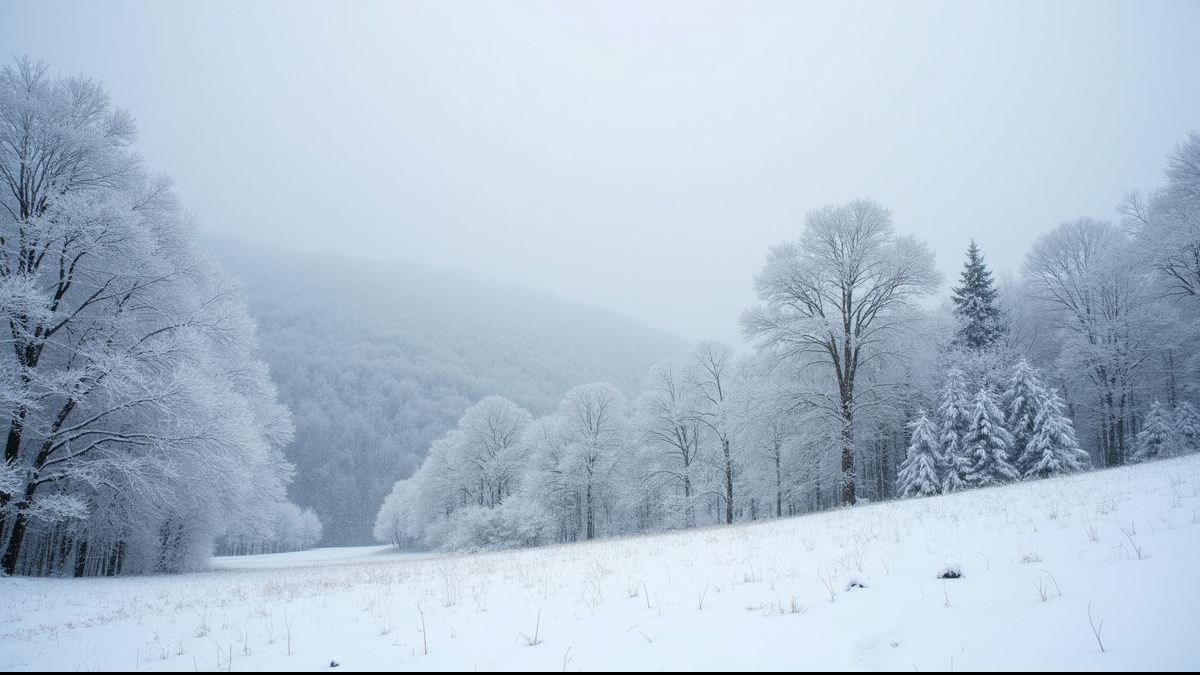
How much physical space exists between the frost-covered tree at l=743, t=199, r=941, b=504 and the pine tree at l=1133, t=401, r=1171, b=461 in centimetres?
1514

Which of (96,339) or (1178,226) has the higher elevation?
(1178,226)

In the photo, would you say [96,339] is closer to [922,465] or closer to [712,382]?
[712,382]

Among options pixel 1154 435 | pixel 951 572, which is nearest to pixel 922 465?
pixel 1154 435

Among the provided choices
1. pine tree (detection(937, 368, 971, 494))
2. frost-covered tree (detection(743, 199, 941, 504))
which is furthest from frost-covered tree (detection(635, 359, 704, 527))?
pine tree (detection(937, 368, 971, 494))

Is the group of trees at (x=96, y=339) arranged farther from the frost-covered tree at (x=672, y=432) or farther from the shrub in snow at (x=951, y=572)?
the frost-covered tree at (x=672, y=432)

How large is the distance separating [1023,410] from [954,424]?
10.2ft

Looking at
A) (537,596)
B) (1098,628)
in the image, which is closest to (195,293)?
(537,596)

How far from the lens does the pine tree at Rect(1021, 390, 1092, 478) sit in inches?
851

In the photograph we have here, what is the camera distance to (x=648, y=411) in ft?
123

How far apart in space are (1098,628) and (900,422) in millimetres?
28996

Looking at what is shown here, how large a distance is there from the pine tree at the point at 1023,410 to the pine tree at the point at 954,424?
190 centimetres

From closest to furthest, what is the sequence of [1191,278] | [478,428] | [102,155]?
[102,155]
[1191,278]
[478,428]

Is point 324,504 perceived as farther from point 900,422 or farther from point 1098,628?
point 1098,628

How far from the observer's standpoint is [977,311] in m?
28.7
